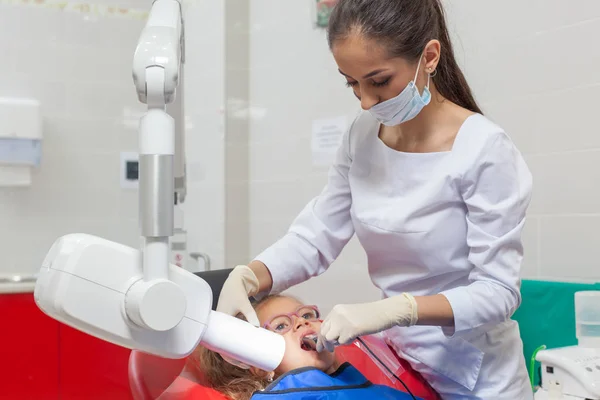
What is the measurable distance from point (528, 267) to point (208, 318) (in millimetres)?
1211

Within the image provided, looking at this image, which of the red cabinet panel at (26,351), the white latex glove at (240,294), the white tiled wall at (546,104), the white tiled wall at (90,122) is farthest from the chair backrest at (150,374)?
the white tiled wall at (90,122)

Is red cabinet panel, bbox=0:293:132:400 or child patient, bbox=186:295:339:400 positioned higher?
child patient, bbox=186:295:339:400

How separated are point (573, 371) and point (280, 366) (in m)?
0.65

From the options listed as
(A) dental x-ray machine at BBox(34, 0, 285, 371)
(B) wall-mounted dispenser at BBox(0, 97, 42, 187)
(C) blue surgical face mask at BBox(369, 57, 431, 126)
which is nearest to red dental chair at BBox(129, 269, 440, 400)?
(A) dental x-ray machine at BBox(34, 0, 285, 371)

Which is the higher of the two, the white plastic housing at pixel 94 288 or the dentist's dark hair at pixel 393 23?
the dentist's dark hair at pixel 393 23

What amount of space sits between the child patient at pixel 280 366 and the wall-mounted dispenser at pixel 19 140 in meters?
2.03

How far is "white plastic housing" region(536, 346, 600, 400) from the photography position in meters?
1.46

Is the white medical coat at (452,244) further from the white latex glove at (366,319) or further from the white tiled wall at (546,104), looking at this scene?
the white tiled wall at (546,104)

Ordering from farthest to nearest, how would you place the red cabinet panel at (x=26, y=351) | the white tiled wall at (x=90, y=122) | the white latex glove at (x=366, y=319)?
1. the white tiled wall at (x=90, y=122)
2. the red cabinet panel at (x=26, y=351)
3. the white latex glove at (x=366, y=319)

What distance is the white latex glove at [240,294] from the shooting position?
4.83 ft

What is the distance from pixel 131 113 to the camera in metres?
3.67

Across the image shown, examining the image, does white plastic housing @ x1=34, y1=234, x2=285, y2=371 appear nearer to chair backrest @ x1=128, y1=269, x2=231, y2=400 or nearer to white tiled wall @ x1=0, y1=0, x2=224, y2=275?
chair backrest @ x1=128, y1=269, x2=231, y2=400

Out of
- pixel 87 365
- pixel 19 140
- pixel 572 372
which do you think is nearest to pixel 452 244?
pixel 572 372

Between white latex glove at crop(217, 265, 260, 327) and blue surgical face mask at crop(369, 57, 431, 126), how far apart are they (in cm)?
47
